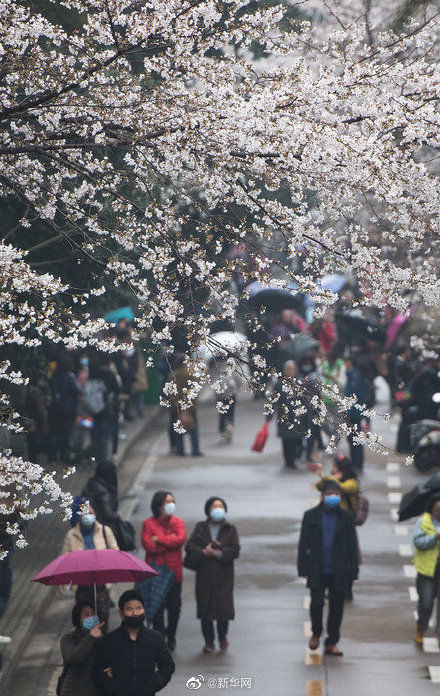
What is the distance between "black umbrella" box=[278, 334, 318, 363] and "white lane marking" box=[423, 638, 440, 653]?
38.0 ft

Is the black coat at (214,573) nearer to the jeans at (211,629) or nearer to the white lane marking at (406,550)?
the jeans at (211,629)

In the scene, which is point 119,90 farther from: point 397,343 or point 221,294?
point 397,343

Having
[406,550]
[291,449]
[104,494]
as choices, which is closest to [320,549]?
[104,494]

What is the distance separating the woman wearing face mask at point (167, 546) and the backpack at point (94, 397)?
25.5ft

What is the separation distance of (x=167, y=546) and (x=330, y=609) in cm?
170

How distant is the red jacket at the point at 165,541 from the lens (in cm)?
1287

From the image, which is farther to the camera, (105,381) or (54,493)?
(105,381)

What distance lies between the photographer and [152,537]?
12898mm

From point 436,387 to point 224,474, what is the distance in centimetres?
395

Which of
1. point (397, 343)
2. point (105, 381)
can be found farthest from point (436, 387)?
point (397, 343)

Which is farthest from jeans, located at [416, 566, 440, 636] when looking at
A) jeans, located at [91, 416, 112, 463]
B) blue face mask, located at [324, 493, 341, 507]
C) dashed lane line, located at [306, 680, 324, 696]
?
jeans, located at [91, 416, 112, 463]

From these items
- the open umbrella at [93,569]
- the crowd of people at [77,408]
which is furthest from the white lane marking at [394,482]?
the open umbrella at [93,569]

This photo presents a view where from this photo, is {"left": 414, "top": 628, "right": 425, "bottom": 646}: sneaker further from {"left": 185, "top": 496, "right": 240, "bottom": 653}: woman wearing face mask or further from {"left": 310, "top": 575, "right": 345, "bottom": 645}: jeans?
{"left": 185, "top": 496, "right": 240, "bottom": 653}: woman wearing face mask

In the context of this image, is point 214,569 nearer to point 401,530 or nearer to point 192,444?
point 401,530
